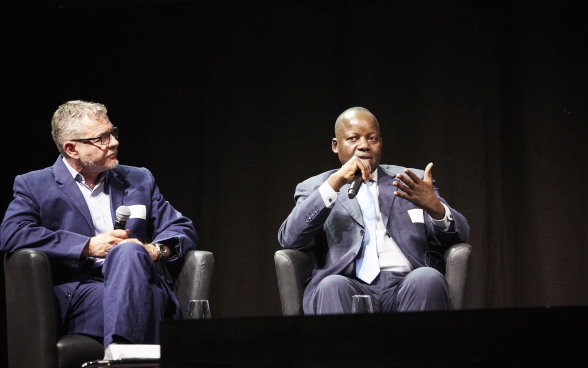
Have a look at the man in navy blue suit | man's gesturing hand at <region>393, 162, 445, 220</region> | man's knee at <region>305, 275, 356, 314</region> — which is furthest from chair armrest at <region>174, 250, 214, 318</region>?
man's gesturing hand at <region>393, 162, 445, 220</region>

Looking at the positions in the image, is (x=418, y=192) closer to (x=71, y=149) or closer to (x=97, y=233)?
(x=97, y=233)

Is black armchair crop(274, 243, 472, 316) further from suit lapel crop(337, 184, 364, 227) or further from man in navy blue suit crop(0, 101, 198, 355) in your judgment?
man in navy blue suit crop(0, 101, 198, 355)

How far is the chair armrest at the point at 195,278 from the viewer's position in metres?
2.86

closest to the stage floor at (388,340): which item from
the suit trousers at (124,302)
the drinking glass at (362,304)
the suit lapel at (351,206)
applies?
the drinking glass at (362,304)

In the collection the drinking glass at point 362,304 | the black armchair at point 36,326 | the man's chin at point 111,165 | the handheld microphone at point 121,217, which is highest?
the man's chin at point 111,165

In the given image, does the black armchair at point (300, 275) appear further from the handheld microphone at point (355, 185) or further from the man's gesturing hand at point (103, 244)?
the man's gesturing hand at point (103, 244)

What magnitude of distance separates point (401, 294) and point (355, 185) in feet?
1.55

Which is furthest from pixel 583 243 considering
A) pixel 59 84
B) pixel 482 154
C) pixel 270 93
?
pixel 59 84

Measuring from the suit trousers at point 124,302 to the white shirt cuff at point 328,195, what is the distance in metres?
0.73

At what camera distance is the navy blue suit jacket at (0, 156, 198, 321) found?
107 inches

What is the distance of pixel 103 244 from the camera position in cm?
274

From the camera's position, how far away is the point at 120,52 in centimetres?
448

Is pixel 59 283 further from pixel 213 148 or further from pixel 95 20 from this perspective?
pixel 95 20

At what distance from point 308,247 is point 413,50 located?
164 cm
